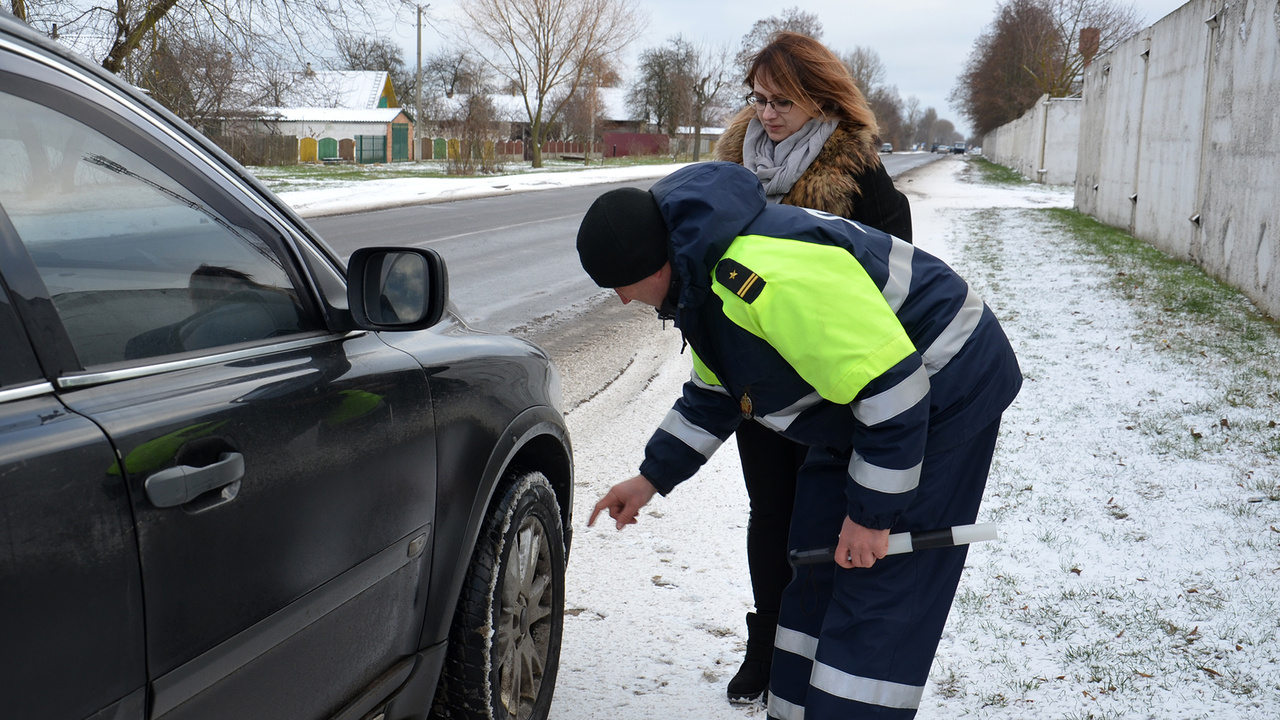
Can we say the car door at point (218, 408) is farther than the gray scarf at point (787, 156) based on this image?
No

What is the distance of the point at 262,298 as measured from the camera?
1901 millimetres

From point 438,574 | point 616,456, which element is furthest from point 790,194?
point 616,456

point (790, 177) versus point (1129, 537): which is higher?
point (790, 177)

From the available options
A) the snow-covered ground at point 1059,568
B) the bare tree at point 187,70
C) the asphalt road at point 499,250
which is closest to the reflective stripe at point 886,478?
the snow-covered ground at point 1059,568

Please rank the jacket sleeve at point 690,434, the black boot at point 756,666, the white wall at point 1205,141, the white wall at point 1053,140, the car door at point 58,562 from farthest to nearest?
1. the white wall at point 1053,140
2. the white wall at point 1205,141
3. the black boot at point 756,666
4. the jacket sleeve at point 690,434
5. the car door at point 58,562

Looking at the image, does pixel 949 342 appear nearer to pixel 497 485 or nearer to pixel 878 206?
pixel 878 206

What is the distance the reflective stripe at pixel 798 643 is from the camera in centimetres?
232

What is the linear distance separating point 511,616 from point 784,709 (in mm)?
694

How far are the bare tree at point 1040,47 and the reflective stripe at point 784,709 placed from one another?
53.0 m

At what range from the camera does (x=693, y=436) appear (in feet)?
8.06

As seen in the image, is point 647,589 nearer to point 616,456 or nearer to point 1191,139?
point 616,456

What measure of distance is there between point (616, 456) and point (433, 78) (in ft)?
269

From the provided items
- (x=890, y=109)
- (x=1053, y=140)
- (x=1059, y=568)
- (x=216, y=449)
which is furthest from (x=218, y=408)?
(x=890, y=109)

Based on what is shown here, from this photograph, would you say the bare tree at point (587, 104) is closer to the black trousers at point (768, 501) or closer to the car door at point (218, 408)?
the black trousers at point (768, 501)
